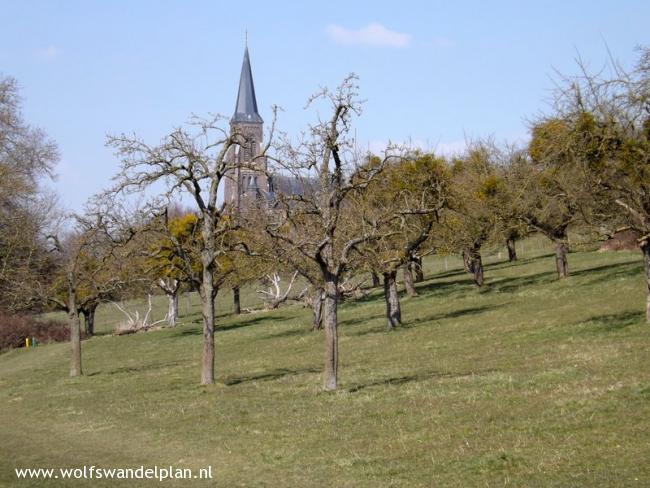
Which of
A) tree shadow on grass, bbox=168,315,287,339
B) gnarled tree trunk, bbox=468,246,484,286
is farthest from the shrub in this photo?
gnarled tree trunk, bbox=468,246,484,286

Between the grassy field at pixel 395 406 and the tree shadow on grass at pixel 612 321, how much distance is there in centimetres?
14

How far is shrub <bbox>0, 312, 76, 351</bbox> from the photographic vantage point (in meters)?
65.6

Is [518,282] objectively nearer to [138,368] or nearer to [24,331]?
[138,368]

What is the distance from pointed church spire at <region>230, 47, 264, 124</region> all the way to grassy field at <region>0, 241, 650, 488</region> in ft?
400

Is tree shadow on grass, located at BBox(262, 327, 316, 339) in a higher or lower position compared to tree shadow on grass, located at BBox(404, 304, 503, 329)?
lower

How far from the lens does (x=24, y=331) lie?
222ft

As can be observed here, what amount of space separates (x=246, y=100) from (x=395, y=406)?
490 ft

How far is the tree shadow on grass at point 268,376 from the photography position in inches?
1156

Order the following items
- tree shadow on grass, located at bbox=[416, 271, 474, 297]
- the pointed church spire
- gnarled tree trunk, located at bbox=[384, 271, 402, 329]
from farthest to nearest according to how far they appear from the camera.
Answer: the pointed church spire
tree shadow on grass, located at bbox=[416, 271, 474, 297]
gnarled tree trunk, located at bbox=[384, 271, 402, 329]

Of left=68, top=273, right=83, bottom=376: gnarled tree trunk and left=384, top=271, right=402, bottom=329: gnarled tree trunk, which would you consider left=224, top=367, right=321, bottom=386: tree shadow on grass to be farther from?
left=384, top=271, right=402, bottom=329: gnarled tree trunk

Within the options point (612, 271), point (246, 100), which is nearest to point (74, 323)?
point (612, 271)

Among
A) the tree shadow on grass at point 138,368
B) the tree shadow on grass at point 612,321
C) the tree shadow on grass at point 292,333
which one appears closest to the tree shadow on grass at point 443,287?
the tree shadow on grass at point 292,333

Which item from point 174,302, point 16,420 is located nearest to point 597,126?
point 16,420

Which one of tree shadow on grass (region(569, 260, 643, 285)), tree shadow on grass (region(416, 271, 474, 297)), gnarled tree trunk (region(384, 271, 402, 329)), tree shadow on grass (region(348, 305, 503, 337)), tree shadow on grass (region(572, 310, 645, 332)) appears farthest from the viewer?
tree shadow on grass (region(416, 271, 474, 297))
